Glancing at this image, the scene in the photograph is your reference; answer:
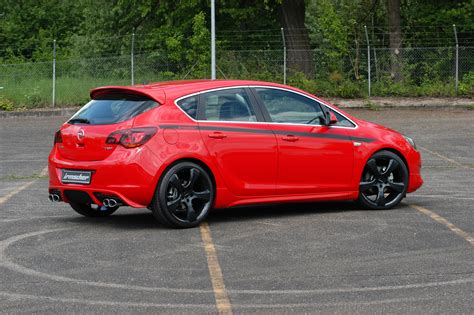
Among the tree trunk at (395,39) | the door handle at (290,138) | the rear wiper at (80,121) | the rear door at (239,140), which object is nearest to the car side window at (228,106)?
the rear door at (239,140)

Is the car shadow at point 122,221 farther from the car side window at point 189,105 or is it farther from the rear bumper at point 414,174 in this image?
the rear bumper at point 414,174

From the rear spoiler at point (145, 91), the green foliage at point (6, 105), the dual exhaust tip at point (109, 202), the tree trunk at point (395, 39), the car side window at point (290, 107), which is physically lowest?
the dual exhaust tip at point (109, 202)

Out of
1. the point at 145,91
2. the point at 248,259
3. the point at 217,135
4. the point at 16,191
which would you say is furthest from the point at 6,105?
the point at 248,259

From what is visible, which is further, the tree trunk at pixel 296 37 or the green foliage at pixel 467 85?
the tree trunk at pixel 296 37

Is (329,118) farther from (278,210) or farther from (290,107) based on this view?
(278,210)

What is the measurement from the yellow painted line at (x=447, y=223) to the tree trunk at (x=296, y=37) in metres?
22.7

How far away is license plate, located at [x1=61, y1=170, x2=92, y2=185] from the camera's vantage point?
10703mm

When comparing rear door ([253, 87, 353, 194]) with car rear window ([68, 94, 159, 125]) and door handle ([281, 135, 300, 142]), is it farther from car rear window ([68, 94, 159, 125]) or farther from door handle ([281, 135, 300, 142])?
car rear window ([68, 94, 159, 125])

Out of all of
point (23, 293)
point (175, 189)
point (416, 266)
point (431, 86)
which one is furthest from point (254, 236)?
point (431, 86)

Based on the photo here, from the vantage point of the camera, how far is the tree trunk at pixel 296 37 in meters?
34.9

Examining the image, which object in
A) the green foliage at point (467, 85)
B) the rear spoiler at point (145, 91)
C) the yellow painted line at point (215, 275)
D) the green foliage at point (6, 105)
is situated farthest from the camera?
the green foliage at point (467, 85)

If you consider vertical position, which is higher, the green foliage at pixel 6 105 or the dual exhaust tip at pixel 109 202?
the green foliage at pixel 6 105

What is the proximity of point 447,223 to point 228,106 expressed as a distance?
246 centimetres

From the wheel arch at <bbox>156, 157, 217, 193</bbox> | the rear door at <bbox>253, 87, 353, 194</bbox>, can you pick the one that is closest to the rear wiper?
the wheel arch at <bbox>156, 157, 217, 193</bbox>
